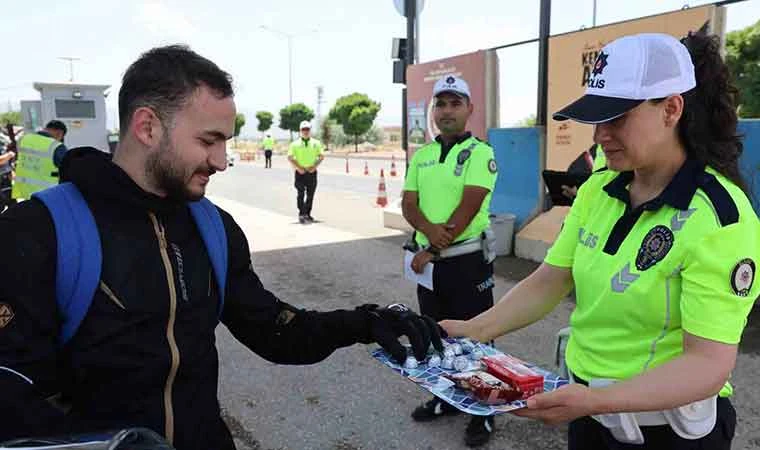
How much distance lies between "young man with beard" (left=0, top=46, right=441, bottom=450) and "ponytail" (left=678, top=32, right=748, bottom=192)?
118cm

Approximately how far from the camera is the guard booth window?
10453 mm

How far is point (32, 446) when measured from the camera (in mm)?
1030

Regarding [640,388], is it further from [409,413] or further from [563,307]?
[563,307]

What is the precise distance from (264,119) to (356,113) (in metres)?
24.8

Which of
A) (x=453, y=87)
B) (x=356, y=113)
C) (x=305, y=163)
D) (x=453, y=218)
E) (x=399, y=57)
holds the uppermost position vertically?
(x=356, y=113)

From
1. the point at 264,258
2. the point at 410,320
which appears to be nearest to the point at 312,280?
the point at 264,258

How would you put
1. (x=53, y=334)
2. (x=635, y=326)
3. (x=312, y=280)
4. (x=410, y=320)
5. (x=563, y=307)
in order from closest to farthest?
(x=53, y=334) < (x=635, y=326) < (x=410, y=320) < (x=563, y=307) < (x=312, y=280)

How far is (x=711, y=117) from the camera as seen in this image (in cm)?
155

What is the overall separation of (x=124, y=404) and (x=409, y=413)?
2.46 metres

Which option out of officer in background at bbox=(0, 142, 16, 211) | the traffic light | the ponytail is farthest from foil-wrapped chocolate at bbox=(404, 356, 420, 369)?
officer in background at bbox=(0, 142, 16, 211)

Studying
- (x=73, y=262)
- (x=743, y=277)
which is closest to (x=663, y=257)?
(x=743, y=277)

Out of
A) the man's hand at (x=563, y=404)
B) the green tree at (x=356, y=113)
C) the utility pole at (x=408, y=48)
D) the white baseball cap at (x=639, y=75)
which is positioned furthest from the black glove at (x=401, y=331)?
the green tree at (x=356, y=113)

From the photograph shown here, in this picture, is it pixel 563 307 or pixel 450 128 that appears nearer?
pixel 450 128

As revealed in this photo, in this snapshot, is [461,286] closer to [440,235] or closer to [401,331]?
[440,235]
